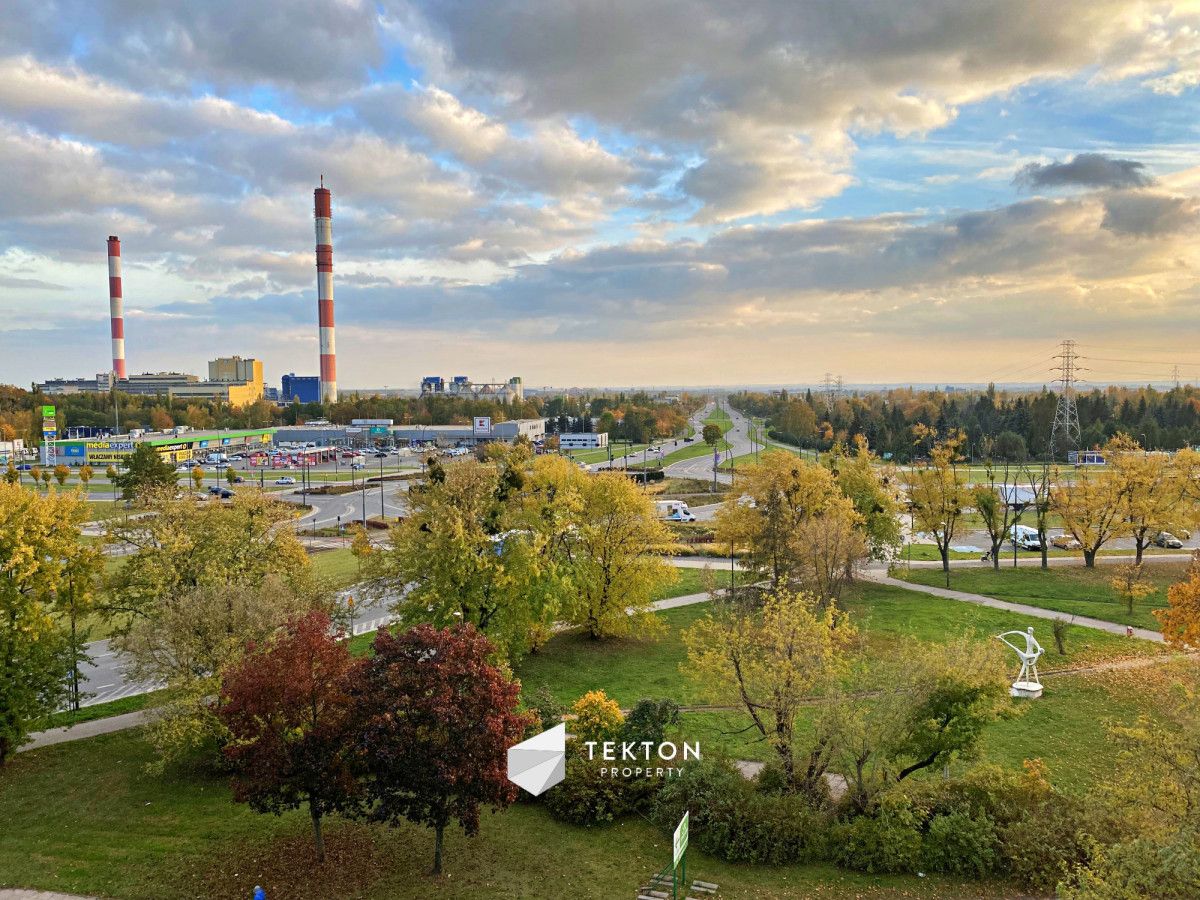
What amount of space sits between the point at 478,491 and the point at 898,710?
16428 mm

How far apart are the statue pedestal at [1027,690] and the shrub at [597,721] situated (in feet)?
47.4

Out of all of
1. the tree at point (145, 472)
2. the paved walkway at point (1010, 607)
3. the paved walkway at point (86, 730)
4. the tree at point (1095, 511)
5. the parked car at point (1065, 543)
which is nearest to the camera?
the paved walkway at point (86, 730)

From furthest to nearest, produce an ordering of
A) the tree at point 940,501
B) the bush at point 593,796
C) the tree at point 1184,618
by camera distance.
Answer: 1. the tree at point 940,501
2. the tree at point 1184,618
3. the bush at point 593,796

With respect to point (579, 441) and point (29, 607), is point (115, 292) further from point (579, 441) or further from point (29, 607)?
point (29, 607)

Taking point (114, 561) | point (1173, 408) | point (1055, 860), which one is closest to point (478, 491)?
point (1055, 860)

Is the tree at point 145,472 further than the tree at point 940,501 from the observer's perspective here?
Yes

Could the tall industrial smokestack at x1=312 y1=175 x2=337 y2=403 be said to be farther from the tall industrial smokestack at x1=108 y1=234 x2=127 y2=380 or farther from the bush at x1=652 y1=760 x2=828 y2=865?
the bush at x1=652 y1=760 x2=828 y2=865

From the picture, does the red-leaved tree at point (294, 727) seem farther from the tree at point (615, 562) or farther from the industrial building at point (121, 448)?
the industrial building at point (121, 448)

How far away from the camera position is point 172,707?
19.8 m

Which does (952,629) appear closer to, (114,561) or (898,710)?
(898,710)

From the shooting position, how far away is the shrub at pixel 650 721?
20500mm

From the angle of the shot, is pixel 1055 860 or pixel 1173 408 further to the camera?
pixel 1173 408

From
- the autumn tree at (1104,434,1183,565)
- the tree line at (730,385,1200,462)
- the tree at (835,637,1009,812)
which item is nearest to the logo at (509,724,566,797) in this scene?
the tree at (835,637,1009,812)

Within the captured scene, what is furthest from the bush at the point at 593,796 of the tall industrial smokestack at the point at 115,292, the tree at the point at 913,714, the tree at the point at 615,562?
the tall industrial smokestack at the point at 115,292
